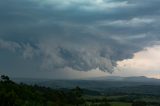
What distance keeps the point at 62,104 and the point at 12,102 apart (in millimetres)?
35492

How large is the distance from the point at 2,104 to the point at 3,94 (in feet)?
45.1

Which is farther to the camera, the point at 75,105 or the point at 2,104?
the point at 75,105

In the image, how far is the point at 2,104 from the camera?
13612cm

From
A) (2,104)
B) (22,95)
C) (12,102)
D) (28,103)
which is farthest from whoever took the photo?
(22,95)

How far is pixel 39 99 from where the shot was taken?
19400 cm

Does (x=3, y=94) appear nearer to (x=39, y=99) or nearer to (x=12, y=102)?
(x=12, y=102)

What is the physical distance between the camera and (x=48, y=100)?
649ft

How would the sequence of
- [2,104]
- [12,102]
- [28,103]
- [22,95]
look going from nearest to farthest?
1. [2,104]
2. [12,102]
3. [28,103]
4. [22,95]

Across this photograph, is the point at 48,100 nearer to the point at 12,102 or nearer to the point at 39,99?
the point at 39,99

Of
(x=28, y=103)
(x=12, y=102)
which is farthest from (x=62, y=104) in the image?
(x=12, y=102)

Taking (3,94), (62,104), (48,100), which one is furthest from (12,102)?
(48,100)

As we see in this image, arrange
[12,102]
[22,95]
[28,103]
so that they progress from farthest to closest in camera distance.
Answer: [22,95]
[28,103]
[12,102]

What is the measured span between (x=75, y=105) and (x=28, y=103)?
33.6m

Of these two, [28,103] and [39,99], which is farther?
[39,99]
